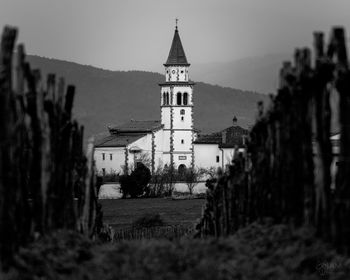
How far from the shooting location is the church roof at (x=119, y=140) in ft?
424

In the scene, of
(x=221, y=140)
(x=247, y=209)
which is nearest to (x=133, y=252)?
(x=247, y=209)

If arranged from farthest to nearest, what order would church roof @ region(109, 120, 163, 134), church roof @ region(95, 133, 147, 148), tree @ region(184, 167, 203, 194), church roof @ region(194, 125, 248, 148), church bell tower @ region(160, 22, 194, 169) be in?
church bell tower @ region(160, 22, 194, 169)
church roof @ region(109, 120, 163, 134)
church roof @ region(95, 133, 147, 148)
church roof @ region(194, 125, 248, 148)
tree @ region(184, 167, 203, 194)

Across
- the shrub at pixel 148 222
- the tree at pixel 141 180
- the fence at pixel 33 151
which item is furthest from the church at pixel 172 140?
the fence at pixel 33 151

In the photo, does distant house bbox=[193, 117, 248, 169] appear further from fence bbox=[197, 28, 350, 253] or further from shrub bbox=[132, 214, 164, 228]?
fence bbox=[197, 28, 350, 253]

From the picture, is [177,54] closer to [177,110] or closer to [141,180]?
[177,110]

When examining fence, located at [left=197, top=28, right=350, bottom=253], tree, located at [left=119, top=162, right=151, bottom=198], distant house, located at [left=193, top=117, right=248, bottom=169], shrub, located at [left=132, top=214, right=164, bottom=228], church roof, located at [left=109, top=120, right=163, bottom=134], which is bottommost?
shrub, located at [left=132, top=214, right=164, bottom=228]

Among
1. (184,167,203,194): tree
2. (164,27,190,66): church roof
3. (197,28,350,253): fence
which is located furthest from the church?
(197,28,350,253): fence

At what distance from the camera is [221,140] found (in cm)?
12850

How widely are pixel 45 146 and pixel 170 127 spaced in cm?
12333

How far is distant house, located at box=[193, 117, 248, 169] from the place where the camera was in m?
127

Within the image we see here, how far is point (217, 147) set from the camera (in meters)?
129

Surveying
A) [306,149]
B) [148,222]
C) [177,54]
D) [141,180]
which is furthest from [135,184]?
[306,149]

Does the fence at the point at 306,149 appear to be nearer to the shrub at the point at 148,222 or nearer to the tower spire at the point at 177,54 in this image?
the shrub at the point at 148,222

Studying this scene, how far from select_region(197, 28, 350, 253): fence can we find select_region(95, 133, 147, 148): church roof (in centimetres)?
11129
